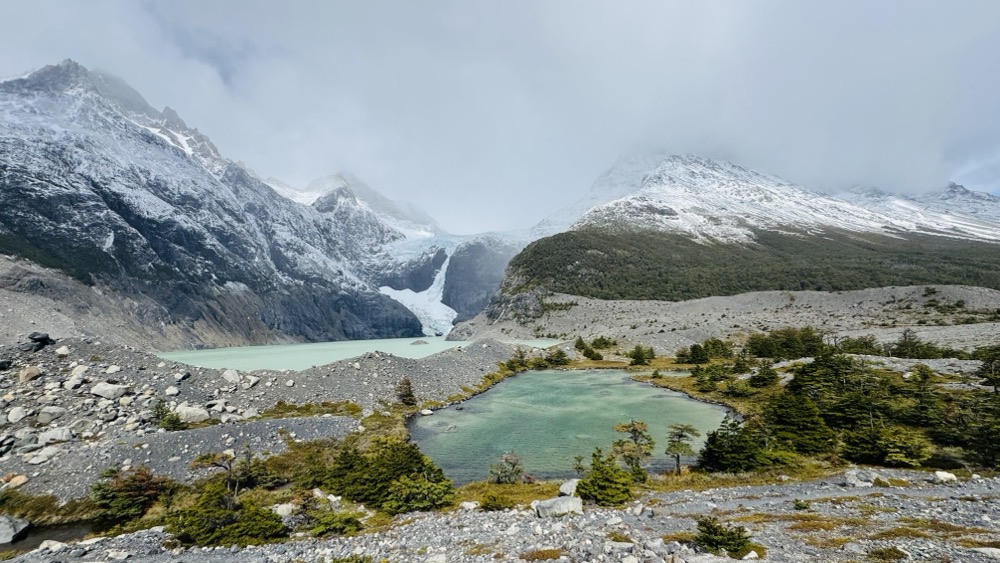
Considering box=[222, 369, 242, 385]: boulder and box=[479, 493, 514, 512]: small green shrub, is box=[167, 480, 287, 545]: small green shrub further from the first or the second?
box=[222, 369, 242, 385]: boulder

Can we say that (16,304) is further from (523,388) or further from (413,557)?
(413,557)

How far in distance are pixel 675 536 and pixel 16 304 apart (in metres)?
156

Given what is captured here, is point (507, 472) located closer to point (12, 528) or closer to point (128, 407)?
point (12, 528)

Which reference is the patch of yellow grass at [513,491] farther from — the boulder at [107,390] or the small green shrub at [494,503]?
the boulder at [107,390]

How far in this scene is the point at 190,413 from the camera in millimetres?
36156

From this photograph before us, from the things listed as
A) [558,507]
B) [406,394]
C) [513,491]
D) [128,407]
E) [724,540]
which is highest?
[724,540]

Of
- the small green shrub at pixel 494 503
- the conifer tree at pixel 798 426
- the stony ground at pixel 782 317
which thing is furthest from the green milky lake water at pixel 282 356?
the conifer tree at pixel 798 426

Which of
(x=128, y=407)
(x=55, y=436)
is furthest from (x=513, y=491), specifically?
(x=128, y=407)

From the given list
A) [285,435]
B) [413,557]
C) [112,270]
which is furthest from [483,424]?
[112,270]

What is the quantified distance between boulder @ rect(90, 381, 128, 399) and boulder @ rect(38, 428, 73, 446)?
16.1ft

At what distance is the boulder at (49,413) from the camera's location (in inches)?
1208

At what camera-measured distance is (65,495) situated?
24125 mm

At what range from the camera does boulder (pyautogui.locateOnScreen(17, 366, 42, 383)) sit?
33.8m

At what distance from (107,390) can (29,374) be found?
5804 millimetres
